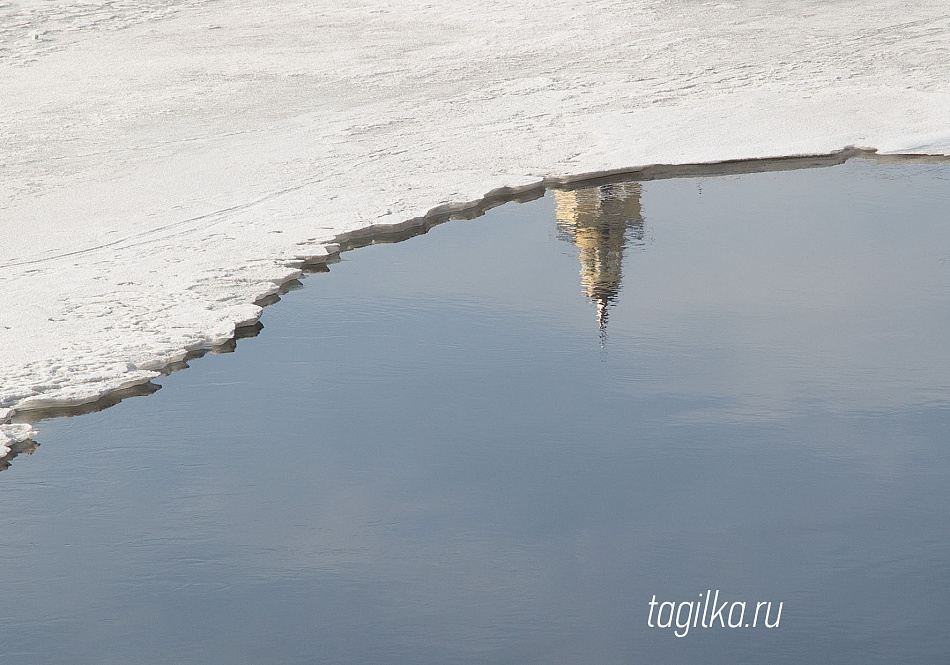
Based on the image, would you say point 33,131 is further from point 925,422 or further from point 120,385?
point 925,422

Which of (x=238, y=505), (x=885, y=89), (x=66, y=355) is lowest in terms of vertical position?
(x=238, y=505)

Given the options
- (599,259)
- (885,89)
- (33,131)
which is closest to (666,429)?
(599,259)

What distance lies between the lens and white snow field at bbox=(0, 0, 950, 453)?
6.83 metres

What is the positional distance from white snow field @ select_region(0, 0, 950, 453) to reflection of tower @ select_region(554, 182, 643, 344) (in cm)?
33

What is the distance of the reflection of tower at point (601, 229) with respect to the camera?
22.9 ft

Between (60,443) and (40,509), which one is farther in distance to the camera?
(60,443)

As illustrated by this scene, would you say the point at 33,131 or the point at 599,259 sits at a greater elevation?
the point at 33,131

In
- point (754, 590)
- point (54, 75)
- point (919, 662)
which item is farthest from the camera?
point (54, 75)

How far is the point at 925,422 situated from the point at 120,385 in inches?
155

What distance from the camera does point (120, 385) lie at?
562cm

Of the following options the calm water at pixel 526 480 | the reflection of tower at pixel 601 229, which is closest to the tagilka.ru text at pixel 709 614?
the calm water at pixel 526 480

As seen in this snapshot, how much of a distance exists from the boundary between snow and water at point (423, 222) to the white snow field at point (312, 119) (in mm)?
63

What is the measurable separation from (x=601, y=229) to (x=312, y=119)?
401 cm

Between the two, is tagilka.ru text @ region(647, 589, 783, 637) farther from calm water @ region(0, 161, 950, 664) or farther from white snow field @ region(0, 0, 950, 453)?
white snow field @ region(0, 0, 950, 453)
